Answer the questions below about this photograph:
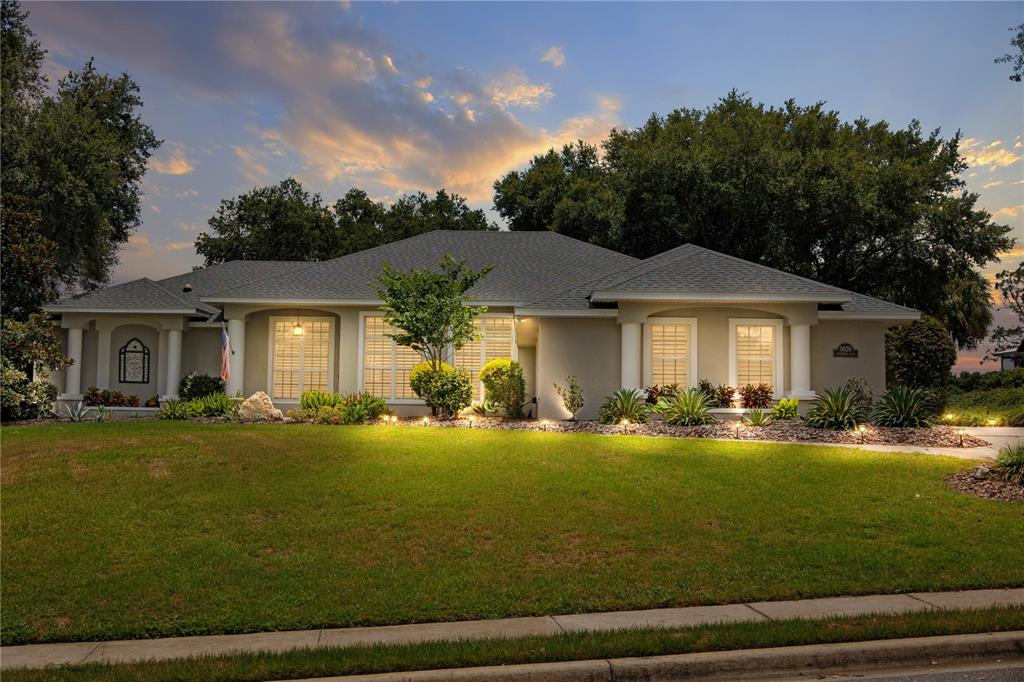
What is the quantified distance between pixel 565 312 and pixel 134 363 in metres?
14.6

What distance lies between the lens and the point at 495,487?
1084 centimetres

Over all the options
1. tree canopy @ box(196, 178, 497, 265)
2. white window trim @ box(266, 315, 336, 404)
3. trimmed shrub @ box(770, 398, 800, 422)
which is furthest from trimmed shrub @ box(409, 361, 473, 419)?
tree canopy @ box(196, 178, 497, 265)

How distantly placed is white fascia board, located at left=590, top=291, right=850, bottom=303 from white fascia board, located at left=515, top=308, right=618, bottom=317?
1.80 feet

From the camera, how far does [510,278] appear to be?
23.3m

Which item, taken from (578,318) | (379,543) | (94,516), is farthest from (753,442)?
(94,516)

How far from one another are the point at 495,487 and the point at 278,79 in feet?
52.6

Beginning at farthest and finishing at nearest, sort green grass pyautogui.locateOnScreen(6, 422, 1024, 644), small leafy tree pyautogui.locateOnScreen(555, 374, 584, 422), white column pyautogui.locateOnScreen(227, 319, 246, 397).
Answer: white column pyautogui.locateOnScreen(227, 319, 246, 397)
small leafy tree pyautogui.locateOnScreen(555, 374, 584, 422)
green grass pyautogui.locateOnScreen(6, 422, 1024, 644)

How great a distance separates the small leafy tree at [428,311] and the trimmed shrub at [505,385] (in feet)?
3.93

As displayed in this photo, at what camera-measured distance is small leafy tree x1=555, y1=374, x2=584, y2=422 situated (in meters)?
18.9

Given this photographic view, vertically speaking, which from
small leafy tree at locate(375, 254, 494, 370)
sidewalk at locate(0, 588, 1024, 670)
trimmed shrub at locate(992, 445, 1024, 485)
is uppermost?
small leafy tree at locate(375, 254, 494, 370)

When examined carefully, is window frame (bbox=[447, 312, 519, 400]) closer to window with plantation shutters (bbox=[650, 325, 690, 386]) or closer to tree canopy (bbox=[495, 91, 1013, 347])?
window with plantation shutters (bbox=[650, 325, 690, 386])

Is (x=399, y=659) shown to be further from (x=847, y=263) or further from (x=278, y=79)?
(x=847, y=263)

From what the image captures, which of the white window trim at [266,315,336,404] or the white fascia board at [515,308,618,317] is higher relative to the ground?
the white fascia board at [515,308,618,317]

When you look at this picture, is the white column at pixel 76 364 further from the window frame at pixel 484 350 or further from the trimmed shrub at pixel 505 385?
the trimmed shrub at pixel 505 385
